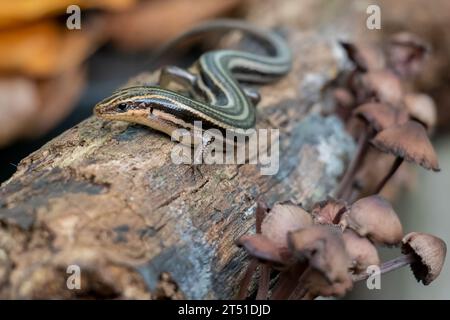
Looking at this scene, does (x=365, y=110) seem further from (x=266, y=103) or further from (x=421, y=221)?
(x=421, y=221)

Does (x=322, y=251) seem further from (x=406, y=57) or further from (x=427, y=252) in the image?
(x=406, y=57)

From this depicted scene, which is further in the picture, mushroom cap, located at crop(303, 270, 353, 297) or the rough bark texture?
the rough bark texture

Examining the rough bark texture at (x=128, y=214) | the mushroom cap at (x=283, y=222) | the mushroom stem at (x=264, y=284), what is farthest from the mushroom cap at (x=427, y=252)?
the rough bark texture at (x=128, y=214)

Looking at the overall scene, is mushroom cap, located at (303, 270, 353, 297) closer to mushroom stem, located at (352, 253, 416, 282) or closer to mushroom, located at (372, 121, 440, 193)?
mushroom stem, located at (352, 253, 416, 282)

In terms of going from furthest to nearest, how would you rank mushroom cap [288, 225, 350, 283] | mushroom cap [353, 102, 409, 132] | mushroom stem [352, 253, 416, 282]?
1. mushroom cap [353, 102, 409, 132]
2. mushroom stem [352, 253, 416, 282]
3. mushroom cap [288, 225, 350, 283]

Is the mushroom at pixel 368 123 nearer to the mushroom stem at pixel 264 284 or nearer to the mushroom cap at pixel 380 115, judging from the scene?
the mushroom cap at pixel 380 115

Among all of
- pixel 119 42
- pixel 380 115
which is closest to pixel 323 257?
pixel 380 115

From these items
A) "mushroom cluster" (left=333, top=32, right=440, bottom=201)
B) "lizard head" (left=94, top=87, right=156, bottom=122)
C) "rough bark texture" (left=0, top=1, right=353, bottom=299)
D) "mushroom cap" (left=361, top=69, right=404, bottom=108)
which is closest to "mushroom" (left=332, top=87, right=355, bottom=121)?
"mushroom cluster" (left=333, top=32, right=440, bottom=201)
